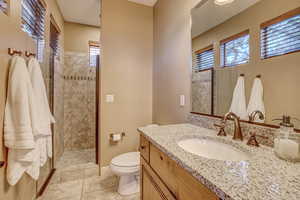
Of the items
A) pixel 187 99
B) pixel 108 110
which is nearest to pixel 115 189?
pixel 108 110

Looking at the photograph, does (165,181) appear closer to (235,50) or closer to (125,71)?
(235,50)

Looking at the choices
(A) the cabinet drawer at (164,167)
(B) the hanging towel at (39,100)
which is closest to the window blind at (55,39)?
(B) the hanging towel at (39,100)

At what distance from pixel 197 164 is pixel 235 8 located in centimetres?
123

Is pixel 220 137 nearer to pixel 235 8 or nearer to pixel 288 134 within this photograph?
pixel 288 134

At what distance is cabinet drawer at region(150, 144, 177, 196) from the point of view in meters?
0.79

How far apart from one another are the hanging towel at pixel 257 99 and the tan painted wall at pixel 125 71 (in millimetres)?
1641

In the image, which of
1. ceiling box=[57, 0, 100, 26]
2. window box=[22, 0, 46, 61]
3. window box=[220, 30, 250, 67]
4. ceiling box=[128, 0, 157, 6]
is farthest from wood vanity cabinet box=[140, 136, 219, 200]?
ceiling box=[57, 0, 100, 26]

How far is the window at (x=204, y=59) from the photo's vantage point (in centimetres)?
140

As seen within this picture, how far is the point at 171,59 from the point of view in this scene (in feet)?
6.54

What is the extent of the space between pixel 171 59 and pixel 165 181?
5.02 ft

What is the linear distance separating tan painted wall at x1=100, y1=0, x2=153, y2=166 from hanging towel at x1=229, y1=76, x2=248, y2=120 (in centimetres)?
151

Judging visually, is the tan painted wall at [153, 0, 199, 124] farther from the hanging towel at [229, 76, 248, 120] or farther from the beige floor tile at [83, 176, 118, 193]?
the beige floor tile at [83, 176, 118, 193]

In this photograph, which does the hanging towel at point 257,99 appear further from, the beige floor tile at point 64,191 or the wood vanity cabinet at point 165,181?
the beige floor tile at point 64,191

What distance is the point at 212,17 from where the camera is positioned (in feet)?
4.53
